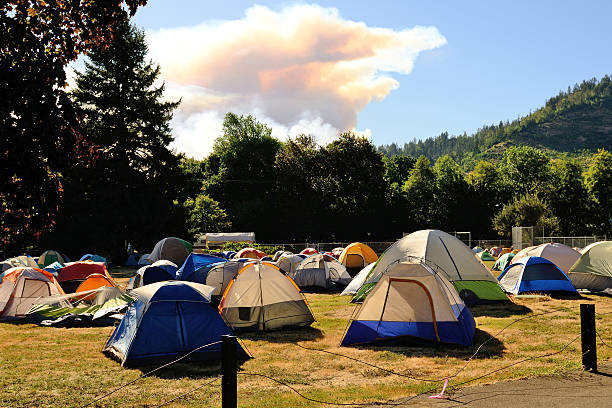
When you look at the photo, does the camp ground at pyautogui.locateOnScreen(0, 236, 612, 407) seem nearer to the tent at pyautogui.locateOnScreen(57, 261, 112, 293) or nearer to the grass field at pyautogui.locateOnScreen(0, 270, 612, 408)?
the grass field at pyautogui.locateOnScreen(0, 270, 612, 408)

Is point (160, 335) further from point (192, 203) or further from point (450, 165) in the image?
point (450, 165)

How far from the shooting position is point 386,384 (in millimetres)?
8867

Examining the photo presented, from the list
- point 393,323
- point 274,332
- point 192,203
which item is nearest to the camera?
point 393,323

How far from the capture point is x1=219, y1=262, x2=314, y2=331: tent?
14.1m

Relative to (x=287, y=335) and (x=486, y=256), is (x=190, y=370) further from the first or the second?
(x=486, y=256)

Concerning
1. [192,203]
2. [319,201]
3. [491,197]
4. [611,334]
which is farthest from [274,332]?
[491,197]

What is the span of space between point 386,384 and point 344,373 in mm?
1035

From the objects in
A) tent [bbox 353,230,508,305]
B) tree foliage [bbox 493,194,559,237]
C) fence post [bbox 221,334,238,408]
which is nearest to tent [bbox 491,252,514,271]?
tent [bbox 353,230,508,305]

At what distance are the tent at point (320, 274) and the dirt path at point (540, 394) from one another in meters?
15.8

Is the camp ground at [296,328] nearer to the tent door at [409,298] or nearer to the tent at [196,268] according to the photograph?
the tent door at [409,298]

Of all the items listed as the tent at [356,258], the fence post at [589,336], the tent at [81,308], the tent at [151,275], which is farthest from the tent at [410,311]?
the tent at [356,258]

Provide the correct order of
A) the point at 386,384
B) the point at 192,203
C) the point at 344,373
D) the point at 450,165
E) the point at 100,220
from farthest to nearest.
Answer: the point at 450,165, the point at 192,203, the point at 100,220, the point at 344,373, the point at 386,384

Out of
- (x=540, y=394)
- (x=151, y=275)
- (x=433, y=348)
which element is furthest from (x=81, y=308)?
(x=540, y=394)

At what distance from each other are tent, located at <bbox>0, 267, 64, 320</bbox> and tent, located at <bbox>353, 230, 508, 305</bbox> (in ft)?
34.8
